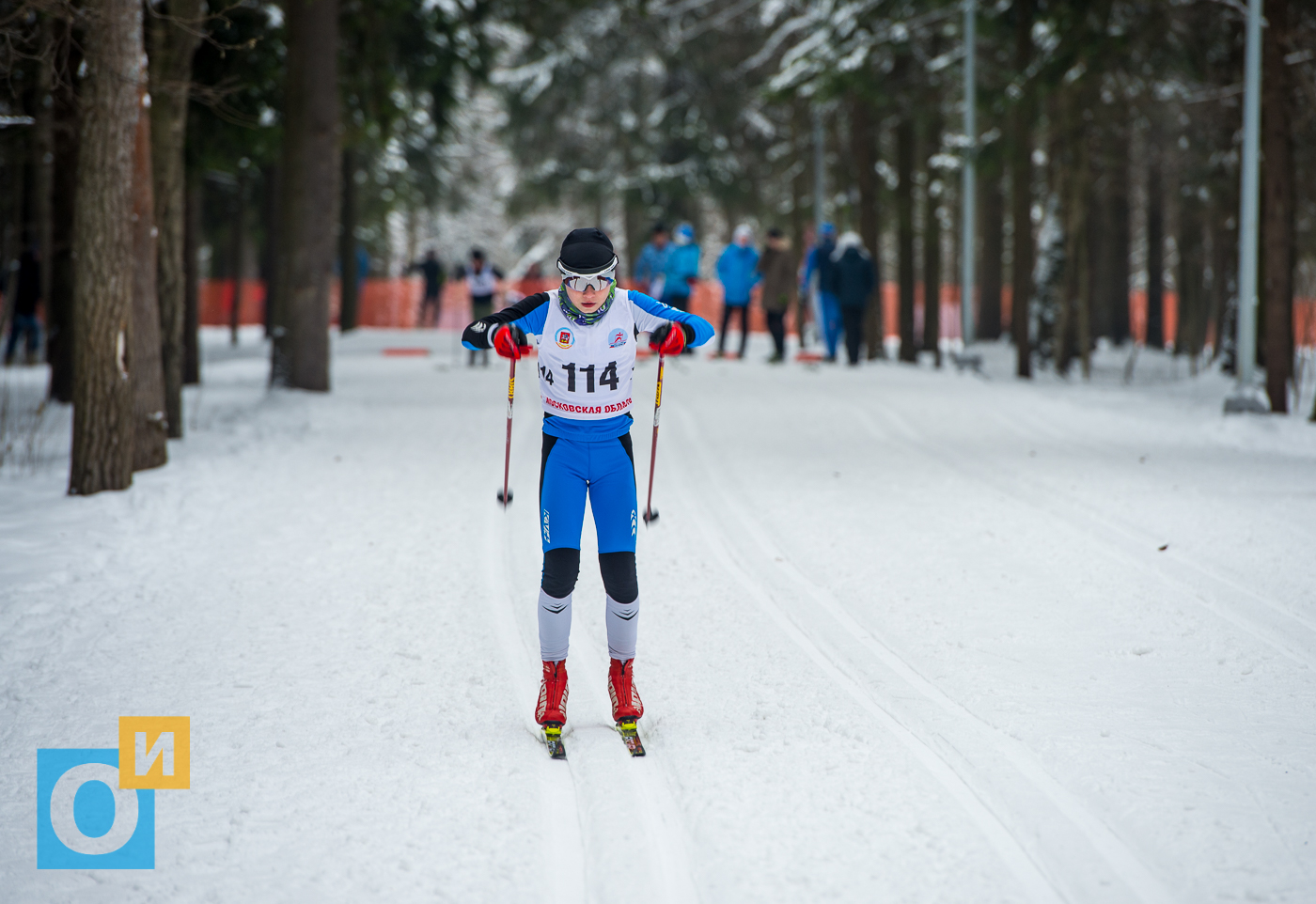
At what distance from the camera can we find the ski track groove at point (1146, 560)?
19.8 feet

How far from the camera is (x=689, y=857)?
151 inches

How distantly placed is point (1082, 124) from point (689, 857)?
18788 mm

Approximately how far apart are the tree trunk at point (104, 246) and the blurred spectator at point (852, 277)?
11581 millimetres

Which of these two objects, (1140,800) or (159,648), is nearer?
(1140,800)

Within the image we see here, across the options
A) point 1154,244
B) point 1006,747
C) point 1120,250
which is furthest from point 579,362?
point 1154,244

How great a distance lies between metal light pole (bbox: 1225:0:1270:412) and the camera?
12828 mm

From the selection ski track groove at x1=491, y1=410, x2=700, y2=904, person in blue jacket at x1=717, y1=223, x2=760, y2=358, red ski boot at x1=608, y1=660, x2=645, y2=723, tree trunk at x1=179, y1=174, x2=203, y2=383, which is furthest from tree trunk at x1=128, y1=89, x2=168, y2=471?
person in blue jacket at x1=717, y1=223, x2=760, y2=358

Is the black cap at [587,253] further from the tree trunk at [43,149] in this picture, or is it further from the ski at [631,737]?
the tree trunk at [43,149]

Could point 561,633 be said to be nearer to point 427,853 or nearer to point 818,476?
point 427,853

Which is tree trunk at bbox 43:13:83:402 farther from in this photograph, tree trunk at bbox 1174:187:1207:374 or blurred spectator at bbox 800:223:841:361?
tree trunk at bbox 1174:187:1207:374

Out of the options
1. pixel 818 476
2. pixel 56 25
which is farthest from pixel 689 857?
pixel 56 25

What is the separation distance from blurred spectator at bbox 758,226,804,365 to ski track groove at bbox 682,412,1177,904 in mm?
12028

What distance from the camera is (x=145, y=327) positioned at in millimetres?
9898

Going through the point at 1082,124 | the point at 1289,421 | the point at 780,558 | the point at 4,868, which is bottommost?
the point at 4,868
